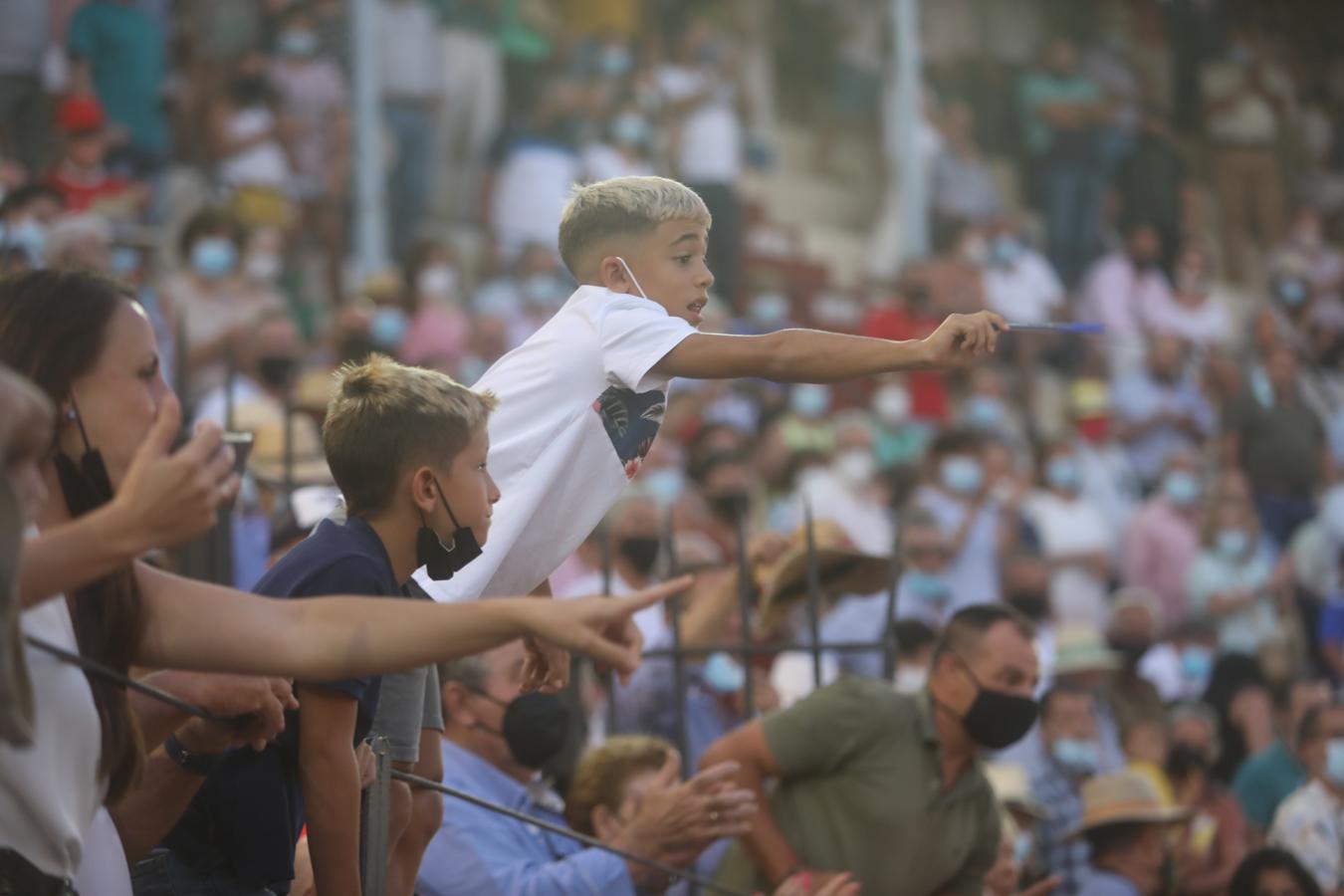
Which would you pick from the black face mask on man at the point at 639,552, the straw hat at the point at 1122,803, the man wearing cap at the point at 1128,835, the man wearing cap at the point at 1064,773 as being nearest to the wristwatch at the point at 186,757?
the black face mask on man at the point at 639,552

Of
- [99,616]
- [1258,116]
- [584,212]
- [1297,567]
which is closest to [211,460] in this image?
[99,616]

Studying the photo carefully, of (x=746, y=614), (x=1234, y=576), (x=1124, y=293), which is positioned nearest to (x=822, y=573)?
(x=746, y=614)

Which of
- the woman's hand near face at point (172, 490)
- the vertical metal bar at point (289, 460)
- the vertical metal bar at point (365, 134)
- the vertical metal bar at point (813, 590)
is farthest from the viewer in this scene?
the vertical metal bar at point (365, 134)

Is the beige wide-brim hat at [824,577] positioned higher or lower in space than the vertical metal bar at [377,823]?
lower

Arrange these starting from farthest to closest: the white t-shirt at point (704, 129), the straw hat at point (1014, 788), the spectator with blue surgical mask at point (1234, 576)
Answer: the white t-shirt at point (704, 129) < the spectator with blue surgical mask at point (1234, 576) < the straw hat at point (1014, 788)

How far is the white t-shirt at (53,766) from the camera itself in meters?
2.90

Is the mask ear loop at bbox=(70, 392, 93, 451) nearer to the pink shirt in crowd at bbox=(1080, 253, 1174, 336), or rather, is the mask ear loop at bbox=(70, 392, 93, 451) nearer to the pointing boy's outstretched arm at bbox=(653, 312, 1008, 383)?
the pointing boy's outstretched arm at bbox=(653, 312, 1008, 383)

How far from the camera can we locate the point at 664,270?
4488mm

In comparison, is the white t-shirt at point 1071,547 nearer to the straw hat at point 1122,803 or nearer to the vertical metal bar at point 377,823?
the straw hat at point 1122,803

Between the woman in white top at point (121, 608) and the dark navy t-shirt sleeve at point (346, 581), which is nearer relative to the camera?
the woman in white top at point (121, 608)

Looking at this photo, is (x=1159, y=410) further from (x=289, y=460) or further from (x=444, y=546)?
(x=444, y=546)

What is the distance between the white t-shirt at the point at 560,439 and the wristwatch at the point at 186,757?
758mm

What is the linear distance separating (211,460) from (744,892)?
3116 millimetres

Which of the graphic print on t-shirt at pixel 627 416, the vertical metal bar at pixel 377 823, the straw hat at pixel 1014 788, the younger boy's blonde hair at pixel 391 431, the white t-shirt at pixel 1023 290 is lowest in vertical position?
the straw hat at pixel 1014 788
